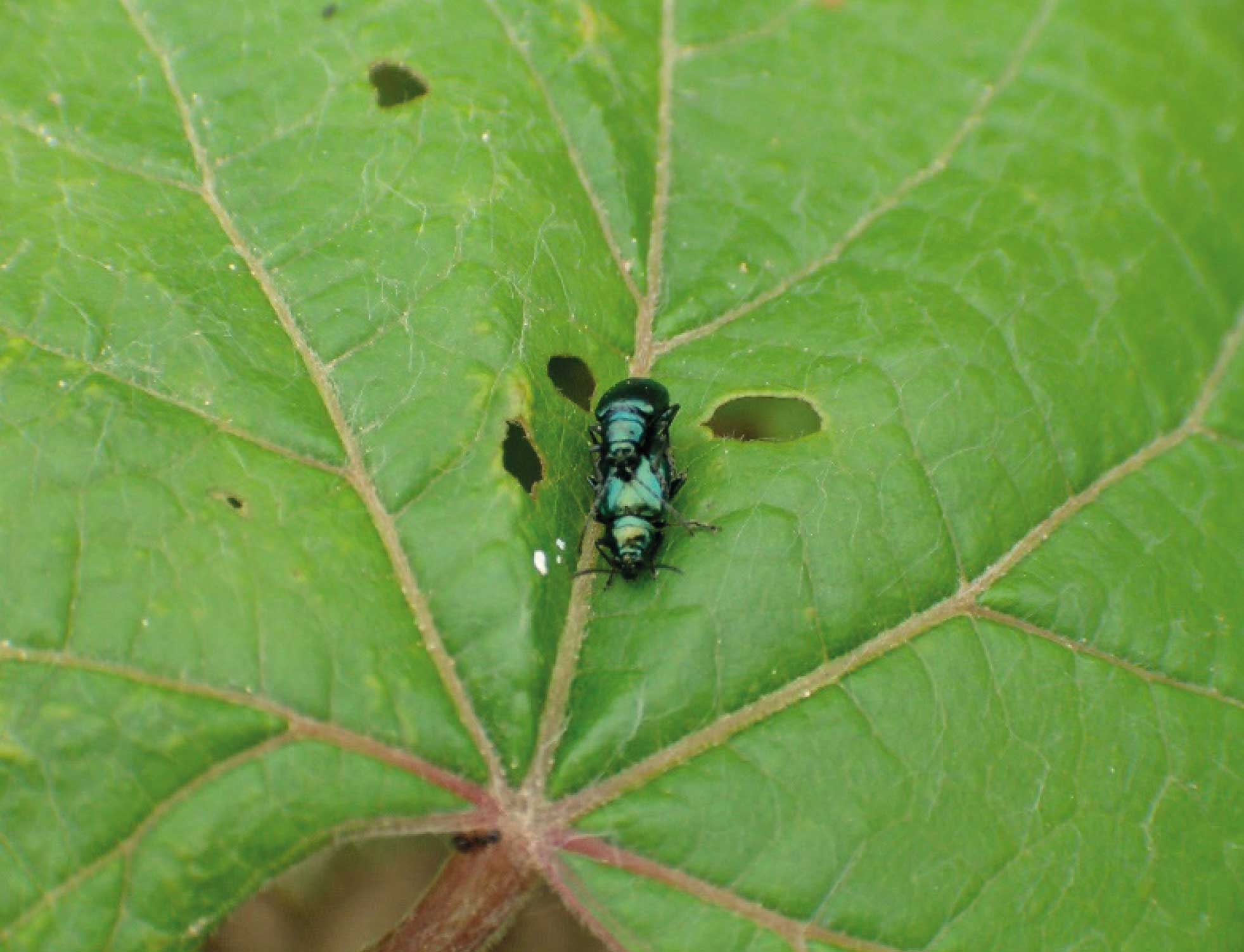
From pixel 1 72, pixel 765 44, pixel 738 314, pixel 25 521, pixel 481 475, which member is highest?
pixel 765 44

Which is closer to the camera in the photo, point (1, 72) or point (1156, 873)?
point (1156, 873)

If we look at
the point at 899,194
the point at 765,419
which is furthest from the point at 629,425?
the point at 899,194

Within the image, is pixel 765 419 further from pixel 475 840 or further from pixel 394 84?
pixel 394 84

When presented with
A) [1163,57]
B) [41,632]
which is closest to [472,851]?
[41,632]

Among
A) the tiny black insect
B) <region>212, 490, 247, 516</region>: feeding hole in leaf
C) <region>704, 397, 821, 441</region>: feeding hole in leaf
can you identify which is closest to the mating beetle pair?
<region>704, 397, 821, 441</region>: feeding hole in leaf

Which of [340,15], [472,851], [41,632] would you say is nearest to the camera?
[41,632]

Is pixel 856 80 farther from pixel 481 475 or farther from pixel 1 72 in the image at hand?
pixel 1 72

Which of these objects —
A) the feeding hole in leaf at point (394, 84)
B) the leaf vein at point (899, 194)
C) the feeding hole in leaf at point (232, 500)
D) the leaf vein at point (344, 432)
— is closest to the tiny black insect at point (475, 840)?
the leaf vein at point (344, 432)
